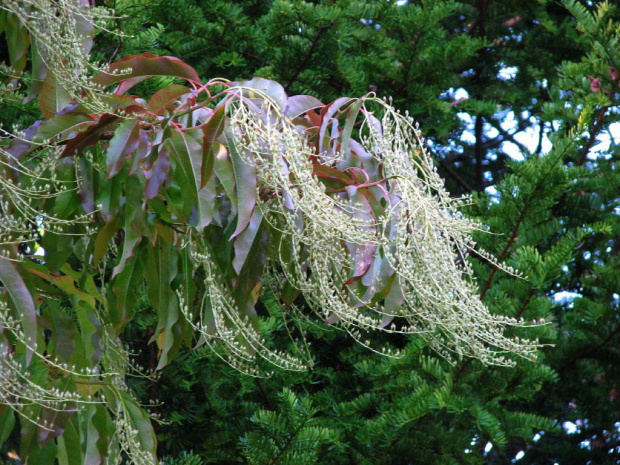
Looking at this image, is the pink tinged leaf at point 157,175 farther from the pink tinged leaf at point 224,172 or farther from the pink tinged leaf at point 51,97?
the pink tinged leaf at point 51,97

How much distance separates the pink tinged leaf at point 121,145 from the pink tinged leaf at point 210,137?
0.13 meters

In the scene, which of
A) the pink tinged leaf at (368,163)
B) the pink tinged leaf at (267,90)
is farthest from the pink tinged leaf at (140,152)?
the pink tinged leaf at (368,163)

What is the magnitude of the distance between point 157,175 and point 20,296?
34cm

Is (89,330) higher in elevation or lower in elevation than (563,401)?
higher

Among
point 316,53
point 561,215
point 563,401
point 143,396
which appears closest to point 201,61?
point 316,53

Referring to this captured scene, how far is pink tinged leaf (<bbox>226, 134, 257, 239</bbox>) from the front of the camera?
1349 mm

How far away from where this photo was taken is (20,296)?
141 cm

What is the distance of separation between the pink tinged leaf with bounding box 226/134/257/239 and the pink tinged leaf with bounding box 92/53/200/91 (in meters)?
0.19

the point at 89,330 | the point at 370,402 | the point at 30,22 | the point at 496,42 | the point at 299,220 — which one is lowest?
the point at 370,402

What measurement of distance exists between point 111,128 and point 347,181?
473 mm

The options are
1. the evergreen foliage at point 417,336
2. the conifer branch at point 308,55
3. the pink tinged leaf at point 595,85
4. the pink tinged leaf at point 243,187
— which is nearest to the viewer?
the pink tinged leaf at point 243,187

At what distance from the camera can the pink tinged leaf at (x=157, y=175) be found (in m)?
1.36

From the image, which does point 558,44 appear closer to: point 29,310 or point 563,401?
point 563,401

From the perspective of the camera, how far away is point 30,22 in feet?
4.54
